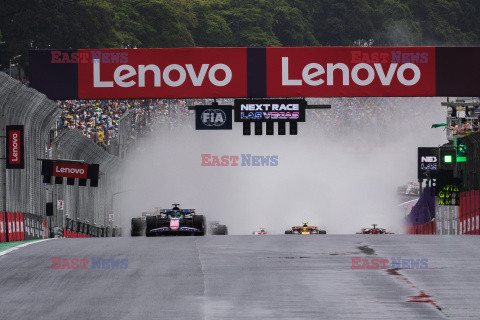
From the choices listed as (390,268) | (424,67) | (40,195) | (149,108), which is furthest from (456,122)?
(390,268)

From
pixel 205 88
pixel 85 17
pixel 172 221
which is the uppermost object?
pixel 85 17

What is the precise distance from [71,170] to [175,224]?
15.1 feet

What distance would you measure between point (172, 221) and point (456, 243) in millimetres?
11264

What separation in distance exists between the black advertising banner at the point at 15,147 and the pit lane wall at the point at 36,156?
0.34 m

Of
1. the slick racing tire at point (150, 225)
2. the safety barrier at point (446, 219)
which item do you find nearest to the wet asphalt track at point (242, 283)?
the slick racing tire at point (150, 225)

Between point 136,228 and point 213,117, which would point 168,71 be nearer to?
point 213,117

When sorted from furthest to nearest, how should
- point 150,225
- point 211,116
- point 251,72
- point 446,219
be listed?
point 446,219, point 211,116, point 251,72, point 150,225

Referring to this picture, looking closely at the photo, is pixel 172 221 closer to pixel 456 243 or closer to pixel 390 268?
pixel 456 243

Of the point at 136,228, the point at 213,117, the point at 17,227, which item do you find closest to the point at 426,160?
the point at 136,228

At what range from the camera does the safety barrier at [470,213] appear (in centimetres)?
3519

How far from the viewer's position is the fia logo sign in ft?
103

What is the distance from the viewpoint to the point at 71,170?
107ft

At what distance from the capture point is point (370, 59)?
3098cm

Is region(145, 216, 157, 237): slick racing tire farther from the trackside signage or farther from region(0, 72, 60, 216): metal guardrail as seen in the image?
the trackside signage
